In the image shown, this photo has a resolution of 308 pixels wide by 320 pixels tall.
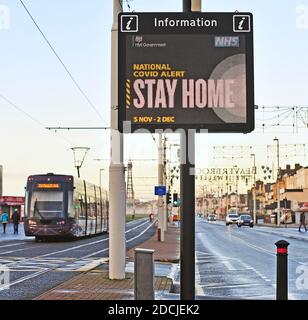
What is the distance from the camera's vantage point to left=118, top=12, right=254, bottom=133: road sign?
7.55 metres

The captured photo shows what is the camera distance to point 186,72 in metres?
7.60

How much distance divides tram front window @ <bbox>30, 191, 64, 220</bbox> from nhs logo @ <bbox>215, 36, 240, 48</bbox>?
25.3m

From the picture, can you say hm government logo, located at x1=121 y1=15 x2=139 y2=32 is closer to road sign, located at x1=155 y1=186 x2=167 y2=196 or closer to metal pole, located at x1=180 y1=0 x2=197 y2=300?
metal pole, located at x1=180 y1=0 x2=197 y2=300

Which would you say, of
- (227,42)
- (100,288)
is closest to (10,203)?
(100,288)

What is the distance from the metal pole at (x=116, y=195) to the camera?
551 inches

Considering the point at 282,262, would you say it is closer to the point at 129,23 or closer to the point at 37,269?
the point at 129,23

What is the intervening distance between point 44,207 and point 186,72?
2544 centimetres

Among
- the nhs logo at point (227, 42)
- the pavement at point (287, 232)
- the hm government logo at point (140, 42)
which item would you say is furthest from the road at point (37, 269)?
the pavement at point (287, 232)

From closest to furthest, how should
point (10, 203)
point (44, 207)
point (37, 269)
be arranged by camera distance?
point (37, 269), point (44, 207), point (10, 203)

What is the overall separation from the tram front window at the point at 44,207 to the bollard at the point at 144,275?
24042 mm

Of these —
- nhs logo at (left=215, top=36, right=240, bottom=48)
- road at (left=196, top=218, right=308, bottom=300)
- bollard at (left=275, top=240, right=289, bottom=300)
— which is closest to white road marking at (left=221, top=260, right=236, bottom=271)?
road at (left=196, top=218, right=308, bottom=300)

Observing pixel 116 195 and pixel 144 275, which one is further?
pixel 116 195
